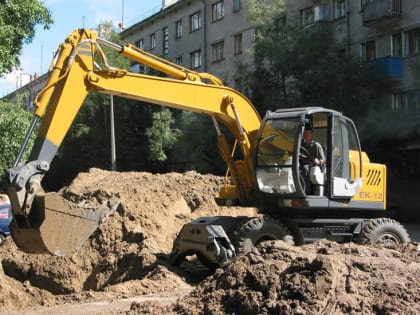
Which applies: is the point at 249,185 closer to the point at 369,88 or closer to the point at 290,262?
the point at 290,262

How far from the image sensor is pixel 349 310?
6.09m

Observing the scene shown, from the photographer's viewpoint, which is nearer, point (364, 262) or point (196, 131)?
point (364, 262)

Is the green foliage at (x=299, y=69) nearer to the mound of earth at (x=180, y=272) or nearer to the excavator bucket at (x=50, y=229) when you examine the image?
the mound of earth at (x=180, y=272)

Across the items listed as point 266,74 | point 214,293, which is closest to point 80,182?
point 214,293

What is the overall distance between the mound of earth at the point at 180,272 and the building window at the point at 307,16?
1939cm

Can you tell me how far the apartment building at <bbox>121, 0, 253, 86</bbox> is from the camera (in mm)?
40719

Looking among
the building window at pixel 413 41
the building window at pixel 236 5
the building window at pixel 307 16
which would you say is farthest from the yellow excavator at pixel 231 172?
the building window at pixel 236 5

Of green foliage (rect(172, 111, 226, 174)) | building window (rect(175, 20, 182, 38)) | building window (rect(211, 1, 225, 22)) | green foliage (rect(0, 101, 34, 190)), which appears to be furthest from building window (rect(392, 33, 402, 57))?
building window (rect(175, 20, 182, 38))

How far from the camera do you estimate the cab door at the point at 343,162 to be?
35.6 ft

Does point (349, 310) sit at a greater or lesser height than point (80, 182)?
lesser

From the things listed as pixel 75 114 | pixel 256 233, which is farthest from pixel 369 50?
pixel 75 114

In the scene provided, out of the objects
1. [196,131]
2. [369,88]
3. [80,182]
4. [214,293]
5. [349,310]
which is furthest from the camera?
[196,131]

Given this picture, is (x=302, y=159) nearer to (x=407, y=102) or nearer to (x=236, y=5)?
(x=407, y=102)

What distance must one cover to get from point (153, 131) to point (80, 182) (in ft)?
65.4
